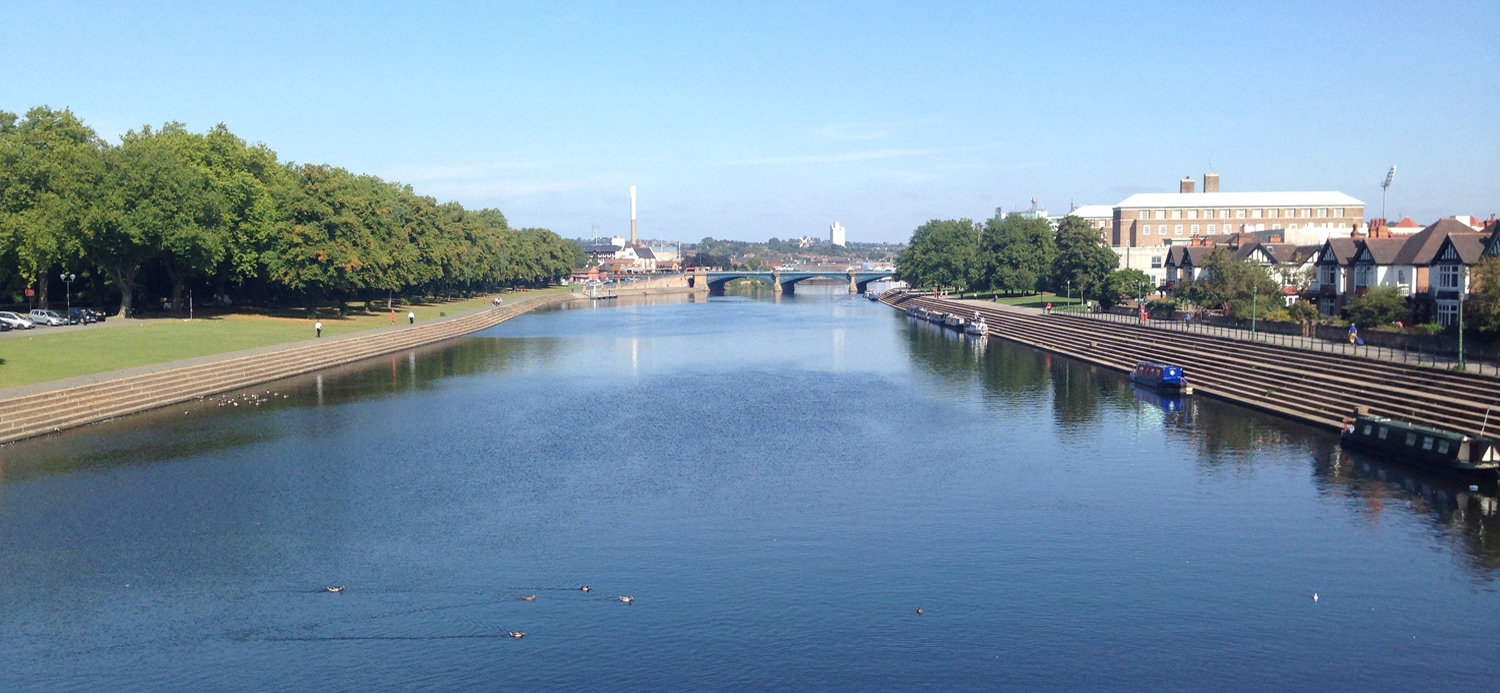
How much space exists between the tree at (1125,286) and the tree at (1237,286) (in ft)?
53.0

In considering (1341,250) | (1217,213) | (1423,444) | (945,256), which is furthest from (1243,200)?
(1423,444)

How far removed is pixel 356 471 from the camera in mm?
40625

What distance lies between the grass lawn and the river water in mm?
6003

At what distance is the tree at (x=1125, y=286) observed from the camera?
101m

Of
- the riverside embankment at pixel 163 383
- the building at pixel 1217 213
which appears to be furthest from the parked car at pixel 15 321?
the building at pixel 1217 213

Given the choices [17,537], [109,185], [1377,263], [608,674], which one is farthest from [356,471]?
[1377,263]

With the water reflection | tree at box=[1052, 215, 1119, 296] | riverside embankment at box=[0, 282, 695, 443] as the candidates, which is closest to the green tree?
riverside embankment at box=[0, 282, 695, 443]

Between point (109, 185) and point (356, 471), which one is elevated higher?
point (109, 185)

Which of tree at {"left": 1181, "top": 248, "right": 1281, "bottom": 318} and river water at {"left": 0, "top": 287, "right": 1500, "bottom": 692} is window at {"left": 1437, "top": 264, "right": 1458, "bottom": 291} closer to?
tree at {"left": 1181, "top": 248, "right": 1281, "bottom": 318}

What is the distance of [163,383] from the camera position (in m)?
55.5

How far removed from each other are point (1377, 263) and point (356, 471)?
205 ft

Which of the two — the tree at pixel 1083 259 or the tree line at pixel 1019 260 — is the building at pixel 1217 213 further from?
the tree at pixel 1083 259

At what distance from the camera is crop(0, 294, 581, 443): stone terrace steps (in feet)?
149

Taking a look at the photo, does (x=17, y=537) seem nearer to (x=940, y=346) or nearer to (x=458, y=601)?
(x=458, y=601)
